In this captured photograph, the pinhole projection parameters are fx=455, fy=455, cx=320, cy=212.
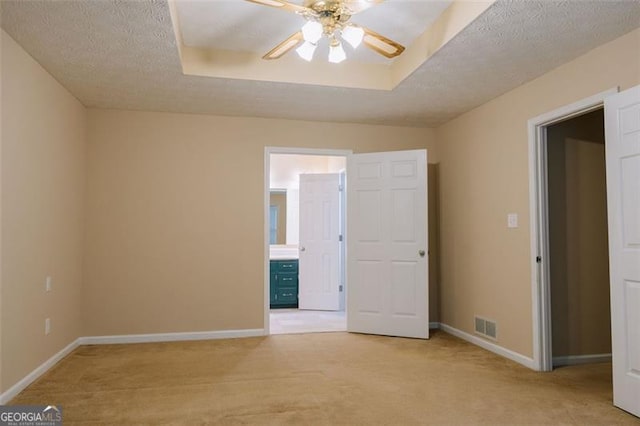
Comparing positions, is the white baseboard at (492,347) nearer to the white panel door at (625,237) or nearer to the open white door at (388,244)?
the open white door at (388,244)

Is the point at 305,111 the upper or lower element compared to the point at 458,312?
upper

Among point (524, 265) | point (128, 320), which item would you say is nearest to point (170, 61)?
point (128, 320)

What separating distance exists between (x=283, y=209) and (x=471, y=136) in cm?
344

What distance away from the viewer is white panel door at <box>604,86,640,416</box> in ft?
8.70

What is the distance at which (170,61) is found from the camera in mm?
3320

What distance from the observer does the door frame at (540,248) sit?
3572mm

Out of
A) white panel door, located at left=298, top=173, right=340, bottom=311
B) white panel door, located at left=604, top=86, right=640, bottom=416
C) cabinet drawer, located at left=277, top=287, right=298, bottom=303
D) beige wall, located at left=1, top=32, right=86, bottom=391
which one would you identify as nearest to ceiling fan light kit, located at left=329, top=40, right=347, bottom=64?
white panel door, located at left=604, top=86, right=640, bottom=416

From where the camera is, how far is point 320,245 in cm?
646

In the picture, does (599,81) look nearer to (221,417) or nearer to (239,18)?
(239,18)

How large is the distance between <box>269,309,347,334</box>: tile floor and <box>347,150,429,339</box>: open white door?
0.47 metres

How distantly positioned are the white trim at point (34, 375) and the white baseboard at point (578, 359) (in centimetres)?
398

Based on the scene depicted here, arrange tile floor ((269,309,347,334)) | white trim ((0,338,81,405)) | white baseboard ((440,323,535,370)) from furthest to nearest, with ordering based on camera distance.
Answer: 1. tile floor ((269,309,347,334))
2. white baseboard ((440,323,535,370))
3. white trim ((0,338,81,405))

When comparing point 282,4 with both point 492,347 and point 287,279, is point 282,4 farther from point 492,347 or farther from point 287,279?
point 287,279

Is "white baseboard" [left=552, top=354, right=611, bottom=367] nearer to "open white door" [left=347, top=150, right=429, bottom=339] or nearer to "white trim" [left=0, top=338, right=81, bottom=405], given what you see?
"open white door" [left=347, top=150, right=429, bottom=339]
